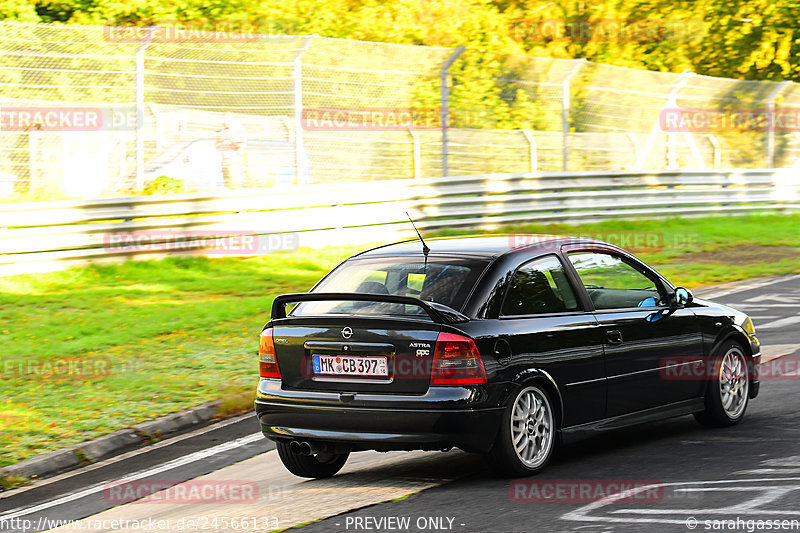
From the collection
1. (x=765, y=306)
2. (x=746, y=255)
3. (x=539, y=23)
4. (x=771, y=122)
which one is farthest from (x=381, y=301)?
(x=539, y=23)

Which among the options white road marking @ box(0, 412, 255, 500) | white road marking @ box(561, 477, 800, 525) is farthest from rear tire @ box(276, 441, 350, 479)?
white road marking @ box(561, 477, 800, 525)

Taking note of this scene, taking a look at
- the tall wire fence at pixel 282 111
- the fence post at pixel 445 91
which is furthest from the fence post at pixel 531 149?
the fence post at pixel 445 91

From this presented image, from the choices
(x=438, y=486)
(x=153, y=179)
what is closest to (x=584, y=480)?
(x=438, y=486)

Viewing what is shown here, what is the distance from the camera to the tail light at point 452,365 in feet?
20.8

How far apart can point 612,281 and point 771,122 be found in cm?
1979

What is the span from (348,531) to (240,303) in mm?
8355

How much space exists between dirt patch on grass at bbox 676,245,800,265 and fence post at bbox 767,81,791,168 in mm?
6619

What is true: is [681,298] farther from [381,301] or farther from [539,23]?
[539,23]

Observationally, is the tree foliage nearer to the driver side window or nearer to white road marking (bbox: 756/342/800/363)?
white road marking (bbox: 756/342/800/363)

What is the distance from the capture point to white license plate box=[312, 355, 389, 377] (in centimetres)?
647

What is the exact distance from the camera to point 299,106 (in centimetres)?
1778

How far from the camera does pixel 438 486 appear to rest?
6.60m

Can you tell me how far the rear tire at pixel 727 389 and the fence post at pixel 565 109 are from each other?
536 inches

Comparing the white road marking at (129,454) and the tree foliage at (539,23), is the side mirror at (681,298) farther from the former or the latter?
the tree foliage at (539,23)
